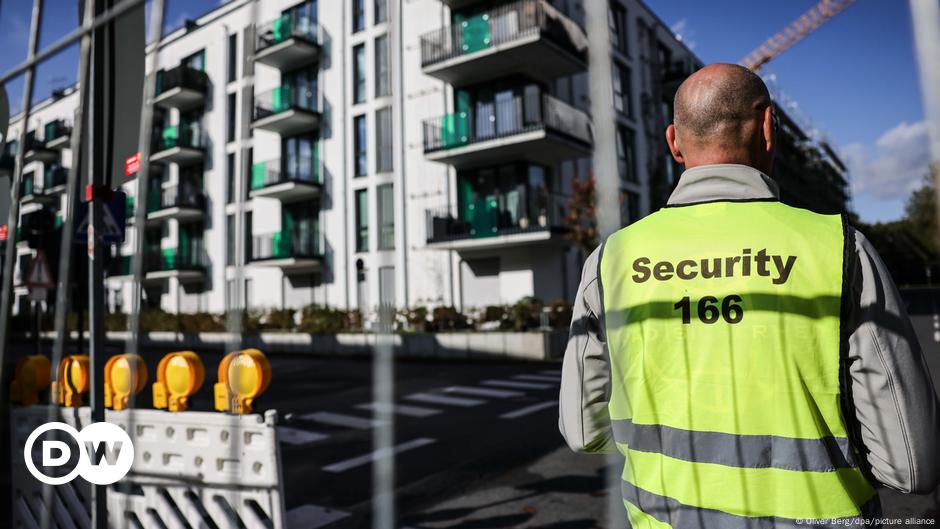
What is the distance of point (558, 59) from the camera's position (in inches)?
621

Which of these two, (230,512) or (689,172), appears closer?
(689,172)

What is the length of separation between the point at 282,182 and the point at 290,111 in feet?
8.22

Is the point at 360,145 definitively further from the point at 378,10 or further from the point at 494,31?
the point at 378,10

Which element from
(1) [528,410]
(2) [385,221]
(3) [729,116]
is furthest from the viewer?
(2) [385,221]

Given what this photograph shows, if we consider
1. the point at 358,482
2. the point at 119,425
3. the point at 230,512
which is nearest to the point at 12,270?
the point at 119,425

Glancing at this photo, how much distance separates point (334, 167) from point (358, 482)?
48.7 feet

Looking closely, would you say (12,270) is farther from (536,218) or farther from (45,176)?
(536,218)

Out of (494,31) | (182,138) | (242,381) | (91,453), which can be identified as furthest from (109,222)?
(494,31)

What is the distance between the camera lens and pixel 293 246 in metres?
18.5

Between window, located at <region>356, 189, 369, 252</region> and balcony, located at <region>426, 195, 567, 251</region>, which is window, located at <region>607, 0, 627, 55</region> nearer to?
balcony, located at <region>426, 195, 567, 251</region>

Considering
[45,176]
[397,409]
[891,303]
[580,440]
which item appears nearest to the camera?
[891,303]

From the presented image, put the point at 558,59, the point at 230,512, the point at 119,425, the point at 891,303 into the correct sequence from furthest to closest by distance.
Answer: the point at 558,59 → the point at 119,425 → the point at 230,512 → the point at 891,303

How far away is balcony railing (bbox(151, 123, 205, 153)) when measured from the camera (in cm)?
1489

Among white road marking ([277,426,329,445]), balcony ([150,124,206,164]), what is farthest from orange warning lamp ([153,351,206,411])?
balcony ([150,124,206,164])
